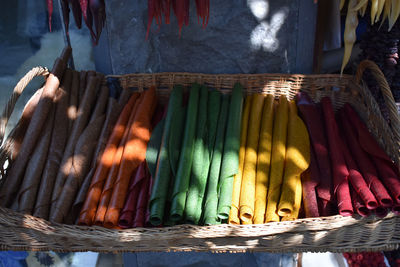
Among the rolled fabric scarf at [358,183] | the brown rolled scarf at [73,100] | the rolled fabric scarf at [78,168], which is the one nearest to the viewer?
the rolled fabric scarf at [358,183]

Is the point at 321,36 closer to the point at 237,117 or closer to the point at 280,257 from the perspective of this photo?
the point at 237,117

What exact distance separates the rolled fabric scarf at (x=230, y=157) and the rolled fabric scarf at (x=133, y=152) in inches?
13.0

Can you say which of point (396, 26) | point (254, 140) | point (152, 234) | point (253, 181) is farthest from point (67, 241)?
point (396, 26)

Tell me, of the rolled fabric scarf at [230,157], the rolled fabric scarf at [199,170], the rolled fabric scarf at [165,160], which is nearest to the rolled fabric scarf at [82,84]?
the rolled fabric scarf at [165,160]

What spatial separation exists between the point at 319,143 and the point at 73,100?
107 cm

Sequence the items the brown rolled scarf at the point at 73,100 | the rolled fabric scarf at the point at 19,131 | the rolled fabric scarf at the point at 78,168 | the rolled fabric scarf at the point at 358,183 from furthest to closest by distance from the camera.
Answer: the brown rolled scarf at the point at 73,100 → the rolled fabric scarf at the point at 19,131 → the rolled fabric scarf at the point at 78,168 → the rolled fabric scarf at the point at 358,183

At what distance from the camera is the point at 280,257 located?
2109 mm

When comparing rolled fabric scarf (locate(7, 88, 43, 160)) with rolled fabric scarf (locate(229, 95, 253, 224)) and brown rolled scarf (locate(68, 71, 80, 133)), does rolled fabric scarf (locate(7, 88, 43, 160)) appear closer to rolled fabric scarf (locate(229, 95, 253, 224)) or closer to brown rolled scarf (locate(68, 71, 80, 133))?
brown rolled scarf (locate(68, 71, 80, 133))

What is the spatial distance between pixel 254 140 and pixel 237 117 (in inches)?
4.6

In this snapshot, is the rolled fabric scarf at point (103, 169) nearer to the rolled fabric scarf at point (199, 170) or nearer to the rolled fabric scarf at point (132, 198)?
the rolled fabric scarf at point (132, 198)

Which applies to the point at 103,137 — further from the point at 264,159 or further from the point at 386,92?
the point at 386,92

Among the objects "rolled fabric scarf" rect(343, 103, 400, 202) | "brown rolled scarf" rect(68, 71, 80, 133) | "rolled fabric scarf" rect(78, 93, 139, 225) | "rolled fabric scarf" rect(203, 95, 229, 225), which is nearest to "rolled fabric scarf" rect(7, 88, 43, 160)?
"brown rolled scarf" rect(68, 71, 80, 133)

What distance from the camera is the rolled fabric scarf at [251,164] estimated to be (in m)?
1.32

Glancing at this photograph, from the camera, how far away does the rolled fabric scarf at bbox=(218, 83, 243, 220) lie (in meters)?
1.31
